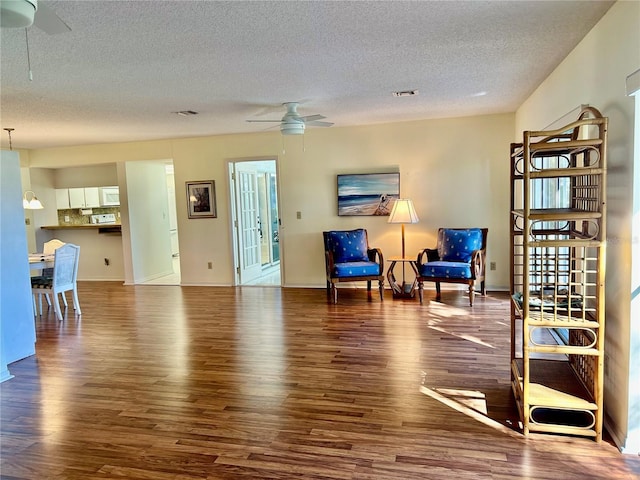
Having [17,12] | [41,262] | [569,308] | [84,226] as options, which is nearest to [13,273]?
[41,262]

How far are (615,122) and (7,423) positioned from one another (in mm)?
4045

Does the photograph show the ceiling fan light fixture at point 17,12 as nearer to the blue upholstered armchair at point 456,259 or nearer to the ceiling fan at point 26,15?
the ceiling fan at point 26,15

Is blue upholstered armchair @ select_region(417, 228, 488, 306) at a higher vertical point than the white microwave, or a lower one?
lower

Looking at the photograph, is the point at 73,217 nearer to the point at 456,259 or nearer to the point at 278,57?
the point at 278,57

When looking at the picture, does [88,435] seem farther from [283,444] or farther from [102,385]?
[283,444]

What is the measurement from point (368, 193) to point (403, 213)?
0.76 metres

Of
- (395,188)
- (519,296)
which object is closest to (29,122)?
(395,188)

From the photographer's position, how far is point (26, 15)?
5.51ft

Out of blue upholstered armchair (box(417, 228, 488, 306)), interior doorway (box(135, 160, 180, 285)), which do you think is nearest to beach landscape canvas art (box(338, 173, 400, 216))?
blue upholstered armchair (box(417, 228, 488, 306))

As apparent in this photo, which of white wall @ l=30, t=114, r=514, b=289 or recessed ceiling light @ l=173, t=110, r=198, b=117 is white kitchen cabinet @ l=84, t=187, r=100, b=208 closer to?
white wall @ l=30, t=114, r=514, b=289

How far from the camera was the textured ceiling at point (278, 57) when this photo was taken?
2.46 meters

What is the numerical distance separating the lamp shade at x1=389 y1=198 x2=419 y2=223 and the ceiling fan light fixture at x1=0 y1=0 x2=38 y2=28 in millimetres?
4660

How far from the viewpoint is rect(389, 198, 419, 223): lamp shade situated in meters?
5.81

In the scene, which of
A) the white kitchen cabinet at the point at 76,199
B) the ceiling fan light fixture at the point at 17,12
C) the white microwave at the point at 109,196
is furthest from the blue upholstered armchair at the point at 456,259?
the white kitchen cabinet at the point at 76,199
